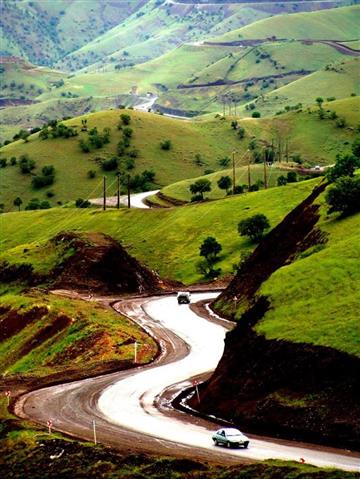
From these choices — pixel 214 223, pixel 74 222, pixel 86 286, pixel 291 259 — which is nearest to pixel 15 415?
pixel 291 259

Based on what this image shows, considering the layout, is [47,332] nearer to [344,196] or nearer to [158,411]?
[344,196]

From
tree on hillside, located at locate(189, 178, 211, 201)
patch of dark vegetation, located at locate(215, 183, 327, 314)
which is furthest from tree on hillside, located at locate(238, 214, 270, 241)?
tree on hillside, located at locate(189, 178, 211, 201)

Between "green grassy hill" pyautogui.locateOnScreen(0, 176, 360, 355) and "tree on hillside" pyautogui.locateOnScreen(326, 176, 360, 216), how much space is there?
1.21m

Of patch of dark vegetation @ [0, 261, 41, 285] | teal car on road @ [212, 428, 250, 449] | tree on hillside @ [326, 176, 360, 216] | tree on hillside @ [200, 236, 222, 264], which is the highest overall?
tree on hillside @ [326, 176, 360, 216]

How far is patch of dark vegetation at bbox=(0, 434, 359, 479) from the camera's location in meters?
34.9

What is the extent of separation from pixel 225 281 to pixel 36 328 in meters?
43.6

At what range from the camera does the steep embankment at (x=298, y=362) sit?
140ft

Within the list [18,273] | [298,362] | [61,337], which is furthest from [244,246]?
[298,362]

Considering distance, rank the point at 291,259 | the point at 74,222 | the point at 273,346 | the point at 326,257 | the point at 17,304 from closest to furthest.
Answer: the point at 273,346 → the point at 326,257 → the point at 291,259 → the point at 17,304 → the point at 74,222

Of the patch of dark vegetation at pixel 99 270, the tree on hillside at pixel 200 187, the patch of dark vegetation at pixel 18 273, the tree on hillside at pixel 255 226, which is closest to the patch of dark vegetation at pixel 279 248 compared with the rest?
the patch of dark vegetation at pixel 99 270

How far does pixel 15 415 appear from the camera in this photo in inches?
2090

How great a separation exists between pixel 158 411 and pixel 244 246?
85.0 metres

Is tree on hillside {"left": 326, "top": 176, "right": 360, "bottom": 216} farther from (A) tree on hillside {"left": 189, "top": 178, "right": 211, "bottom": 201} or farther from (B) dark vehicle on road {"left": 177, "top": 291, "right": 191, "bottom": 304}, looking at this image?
(A) tree on hillside {"left": 189, "top": 178, "right": 211, "bottom": 201}

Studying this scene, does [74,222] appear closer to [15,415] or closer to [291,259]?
[291,259]
